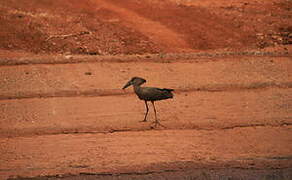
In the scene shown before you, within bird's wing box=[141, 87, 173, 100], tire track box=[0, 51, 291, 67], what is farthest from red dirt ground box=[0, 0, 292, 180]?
bird's wing box=[141, 87, 173, 100]

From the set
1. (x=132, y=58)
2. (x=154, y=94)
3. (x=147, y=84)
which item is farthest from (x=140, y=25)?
(x=154, y=94)

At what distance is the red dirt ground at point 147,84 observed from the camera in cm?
854

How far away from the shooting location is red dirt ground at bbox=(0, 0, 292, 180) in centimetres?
854

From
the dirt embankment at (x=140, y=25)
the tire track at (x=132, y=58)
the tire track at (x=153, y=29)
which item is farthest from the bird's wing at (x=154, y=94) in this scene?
the tire track at (x=153, y=29)

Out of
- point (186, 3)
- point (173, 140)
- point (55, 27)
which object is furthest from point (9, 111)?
point (186, 3)

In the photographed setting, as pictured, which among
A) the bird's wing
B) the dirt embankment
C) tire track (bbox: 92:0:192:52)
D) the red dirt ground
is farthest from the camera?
tire track (bbox: 92:0:192:52)

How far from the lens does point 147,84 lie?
39.9 ft

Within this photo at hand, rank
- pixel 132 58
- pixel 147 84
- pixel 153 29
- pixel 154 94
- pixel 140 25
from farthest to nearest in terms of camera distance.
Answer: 1. pixel 140 25
2. pixel 153 29
3. pixel 132 58
4. pixel 147 84
5. pixel 154 94

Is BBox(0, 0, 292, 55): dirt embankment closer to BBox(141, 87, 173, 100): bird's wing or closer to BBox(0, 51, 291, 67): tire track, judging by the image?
BBox(0, 51, 291, 67): tire track

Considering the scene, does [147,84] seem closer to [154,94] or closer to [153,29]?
[154,94]

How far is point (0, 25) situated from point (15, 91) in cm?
515

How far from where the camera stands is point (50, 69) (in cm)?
1312

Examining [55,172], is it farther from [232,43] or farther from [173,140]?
[232,43]

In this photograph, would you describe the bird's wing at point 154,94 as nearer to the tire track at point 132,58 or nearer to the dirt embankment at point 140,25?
the tire track at point 132,58
